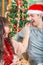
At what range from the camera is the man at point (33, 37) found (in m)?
2.07

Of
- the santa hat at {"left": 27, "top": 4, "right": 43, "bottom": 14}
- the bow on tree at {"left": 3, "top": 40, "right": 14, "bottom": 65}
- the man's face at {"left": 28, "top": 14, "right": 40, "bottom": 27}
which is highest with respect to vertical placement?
the santa hat at {"left": 27, "top": 4, "right": 43, "bottom": 14}

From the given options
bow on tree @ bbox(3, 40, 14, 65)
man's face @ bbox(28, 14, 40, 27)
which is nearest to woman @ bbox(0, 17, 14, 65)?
bow on tree @ bbox(3, 40, 14, 65)

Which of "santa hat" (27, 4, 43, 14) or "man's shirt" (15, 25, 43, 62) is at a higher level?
"santa hat" (27, 4, 43, 14)

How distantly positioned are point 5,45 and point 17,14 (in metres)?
0.23

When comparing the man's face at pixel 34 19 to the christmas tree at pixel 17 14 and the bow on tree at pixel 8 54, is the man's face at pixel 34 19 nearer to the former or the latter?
the christmas tree at pixel 17 14

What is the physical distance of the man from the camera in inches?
81.4

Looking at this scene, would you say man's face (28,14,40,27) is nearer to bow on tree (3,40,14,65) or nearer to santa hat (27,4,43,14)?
santa hat (27,4,43,14)

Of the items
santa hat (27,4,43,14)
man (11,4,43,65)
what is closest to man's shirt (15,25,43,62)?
man (11,4,43,65)

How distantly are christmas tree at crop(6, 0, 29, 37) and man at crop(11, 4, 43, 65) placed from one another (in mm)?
30

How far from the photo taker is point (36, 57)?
82.5 inches

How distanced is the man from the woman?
0.12 ft

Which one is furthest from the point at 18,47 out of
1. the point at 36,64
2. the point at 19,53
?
the point at 36,64

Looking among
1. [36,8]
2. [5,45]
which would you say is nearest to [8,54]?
[5,45]

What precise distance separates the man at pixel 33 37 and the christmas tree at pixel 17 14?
0.03 m
